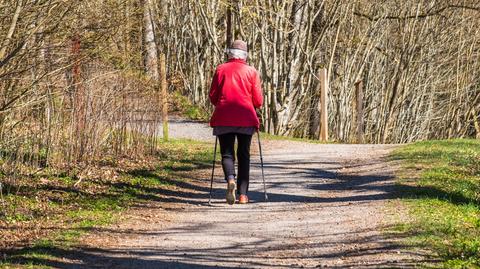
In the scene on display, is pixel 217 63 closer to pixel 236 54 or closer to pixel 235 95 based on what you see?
pixel 236 54

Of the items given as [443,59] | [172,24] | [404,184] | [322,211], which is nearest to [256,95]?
[322,211]

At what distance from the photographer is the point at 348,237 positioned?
10.2 metres

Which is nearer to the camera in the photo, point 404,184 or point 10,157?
point 10,157

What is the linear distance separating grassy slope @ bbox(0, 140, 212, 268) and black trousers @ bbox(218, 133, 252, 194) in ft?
4.32

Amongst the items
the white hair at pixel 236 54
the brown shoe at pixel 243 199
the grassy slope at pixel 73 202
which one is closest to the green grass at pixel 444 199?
the brown shoe at pixel 243 199

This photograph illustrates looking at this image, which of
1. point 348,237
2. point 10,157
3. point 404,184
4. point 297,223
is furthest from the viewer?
point 404,184

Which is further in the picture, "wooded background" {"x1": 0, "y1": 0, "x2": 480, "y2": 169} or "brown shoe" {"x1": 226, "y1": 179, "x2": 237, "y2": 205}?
"wooded background" {"x1": 0, "y1": 0, "x2": 480, "y2": 169}

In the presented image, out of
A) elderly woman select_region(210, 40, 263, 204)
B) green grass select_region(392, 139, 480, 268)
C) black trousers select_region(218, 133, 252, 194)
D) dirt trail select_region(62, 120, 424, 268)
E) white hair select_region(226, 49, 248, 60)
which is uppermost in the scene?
white hair select_region(226, 49, 248, 60)

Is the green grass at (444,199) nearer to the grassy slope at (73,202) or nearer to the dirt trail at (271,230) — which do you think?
the dirt trail at (271,230)

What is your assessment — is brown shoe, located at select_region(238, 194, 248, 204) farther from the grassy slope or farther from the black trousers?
the grassy slope

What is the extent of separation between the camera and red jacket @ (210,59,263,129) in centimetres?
1301

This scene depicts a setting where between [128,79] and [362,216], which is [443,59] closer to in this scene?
[128,79]

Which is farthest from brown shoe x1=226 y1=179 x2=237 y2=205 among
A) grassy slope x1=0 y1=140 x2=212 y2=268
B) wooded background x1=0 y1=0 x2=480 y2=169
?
wooded background x1=0 y1=0 x2=480 y2=169

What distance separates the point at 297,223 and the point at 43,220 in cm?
282
